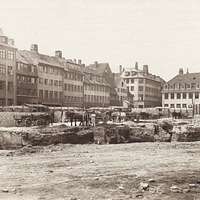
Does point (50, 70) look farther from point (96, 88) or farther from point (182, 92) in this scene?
point (182, 92)

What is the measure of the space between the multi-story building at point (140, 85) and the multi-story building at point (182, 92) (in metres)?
10.8

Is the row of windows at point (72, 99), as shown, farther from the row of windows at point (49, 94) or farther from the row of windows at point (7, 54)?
the row of windows at point (7, 54)

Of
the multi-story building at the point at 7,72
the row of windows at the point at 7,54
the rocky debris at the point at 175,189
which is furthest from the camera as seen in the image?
the row of windows at the point at 7,54

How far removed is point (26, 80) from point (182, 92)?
49.0 m

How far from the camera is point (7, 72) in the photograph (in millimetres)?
59312

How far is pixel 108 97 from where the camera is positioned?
98125 mm

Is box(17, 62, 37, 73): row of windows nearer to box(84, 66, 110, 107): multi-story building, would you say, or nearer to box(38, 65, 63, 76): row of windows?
box(38, 65, 63, 76): row of windows

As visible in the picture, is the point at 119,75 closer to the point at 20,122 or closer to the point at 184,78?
the point at 184,78

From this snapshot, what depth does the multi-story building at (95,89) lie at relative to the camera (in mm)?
87812

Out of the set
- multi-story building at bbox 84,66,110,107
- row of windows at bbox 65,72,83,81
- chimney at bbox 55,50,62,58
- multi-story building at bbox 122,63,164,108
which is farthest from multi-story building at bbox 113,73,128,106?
chimney at bbox 55,50,62,58

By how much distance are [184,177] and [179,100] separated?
8977 cm

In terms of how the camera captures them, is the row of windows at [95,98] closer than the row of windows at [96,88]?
Yes

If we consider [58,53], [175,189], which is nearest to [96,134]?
[175,189]

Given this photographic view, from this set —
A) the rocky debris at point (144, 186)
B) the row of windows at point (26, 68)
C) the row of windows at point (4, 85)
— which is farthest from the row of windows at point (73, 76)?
the rocky debris at point (144, 186)
